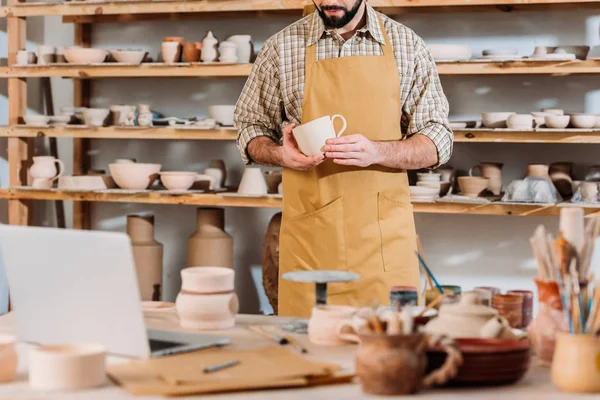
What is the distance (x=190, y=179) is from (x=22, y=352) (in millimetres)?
2459

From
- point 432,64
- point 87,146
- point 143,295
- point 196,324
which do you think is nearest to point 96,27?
point 87,146

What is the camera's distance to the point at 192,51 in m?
4.19

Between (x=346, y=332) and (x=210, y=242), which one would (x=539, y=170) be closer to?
(x=210, y=242)

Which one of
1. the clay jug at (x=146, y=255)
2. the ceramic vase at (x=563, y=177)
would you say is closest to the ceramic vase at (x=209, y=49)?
the clay jug at (x=146, y=255)

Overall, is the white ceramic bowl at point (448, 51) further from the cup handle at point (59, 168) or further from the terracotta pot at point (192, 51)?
the cup handle at point (59, 168)

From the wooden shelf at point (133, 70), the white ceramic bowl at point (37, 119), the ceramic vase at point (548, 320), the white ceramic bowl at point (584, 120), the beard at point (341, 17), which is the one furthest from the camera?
the white ceramic bowl at point (37, 119)

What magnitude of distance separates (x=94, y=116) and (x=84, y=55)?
0.98 feet

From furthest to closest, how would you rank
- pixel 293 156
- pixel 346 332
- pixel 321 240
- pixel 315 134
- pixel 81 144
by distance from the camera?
pixel 81 144
pixel 321 240
pixel 293 156
pixel 315 134
pixel 346 332

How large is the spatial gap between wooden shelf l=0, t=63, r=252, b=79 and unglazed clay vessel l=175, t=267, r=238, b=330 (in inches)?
88.4

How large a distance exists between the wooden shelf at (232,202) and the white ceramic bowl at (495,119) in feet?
1.17

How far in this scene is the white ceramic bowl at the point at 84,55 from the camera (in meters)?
4.25

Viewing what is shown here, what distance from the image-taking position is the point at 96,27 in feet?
15.5

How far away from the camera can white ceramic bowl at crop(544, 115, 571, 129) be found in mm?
3787

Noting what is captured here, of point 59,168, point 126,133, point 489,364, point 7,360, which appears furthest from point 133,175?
point 489,364
